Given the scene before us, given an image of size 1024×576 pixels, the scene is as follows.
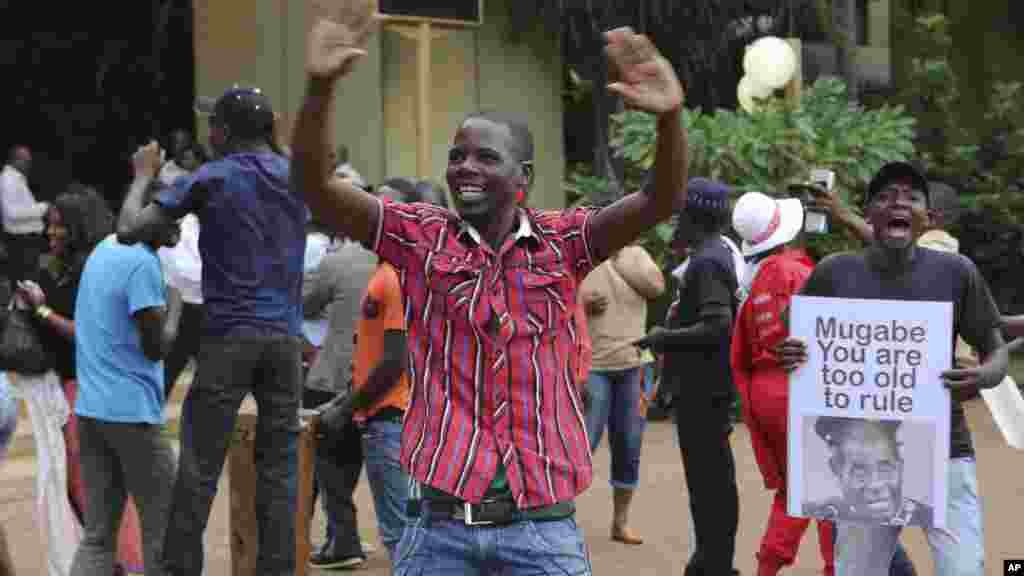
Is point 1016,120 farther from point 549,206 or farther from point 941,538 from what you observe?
point 941,538

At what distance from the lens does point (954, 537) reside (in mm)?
5457

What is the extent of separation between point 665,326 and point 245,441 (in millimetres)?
2041

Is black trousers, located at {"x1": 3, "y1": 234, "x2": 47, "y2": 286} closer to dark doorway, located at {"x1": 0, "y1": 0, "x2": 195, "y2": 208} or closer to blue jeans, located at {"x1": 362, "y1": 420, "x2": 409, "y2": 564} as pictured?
dark doorway, located at {"x1": 0, "y1": 0, "x2": 195, "y2": 208}

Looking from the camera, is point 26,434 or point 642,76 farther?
point 26,434

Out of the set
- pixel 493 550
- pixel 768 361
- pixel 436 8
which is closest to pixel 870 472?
pixel 768 361

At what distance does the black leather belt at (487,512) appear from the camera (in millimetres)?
4035

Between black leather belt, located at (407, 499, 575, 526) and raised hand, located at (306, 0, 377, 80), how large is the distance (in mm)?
1019

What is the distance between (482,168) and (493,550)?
2.88 feet

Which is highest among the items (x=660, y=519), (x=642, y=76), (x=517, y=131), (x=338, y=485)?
(x=642, y=76)

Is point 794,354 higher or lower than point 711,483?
higher

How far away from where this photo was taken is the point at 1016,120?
18156mm

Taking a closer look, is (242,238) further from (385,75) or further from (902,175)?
(385,75)

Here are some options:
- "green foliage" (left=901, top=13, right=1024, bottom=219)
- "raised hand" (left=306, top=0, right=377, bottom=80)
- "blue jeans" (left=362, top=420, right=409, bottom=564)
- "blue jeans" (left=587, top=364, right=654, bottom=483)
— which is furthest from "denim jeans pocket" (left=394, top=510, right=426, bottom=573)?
"green foliage" (left=901, top=13, right=1024, bottom=219)

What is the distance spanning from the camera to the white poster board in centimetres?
527
